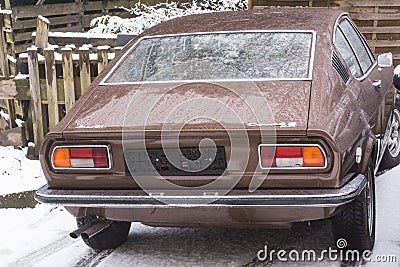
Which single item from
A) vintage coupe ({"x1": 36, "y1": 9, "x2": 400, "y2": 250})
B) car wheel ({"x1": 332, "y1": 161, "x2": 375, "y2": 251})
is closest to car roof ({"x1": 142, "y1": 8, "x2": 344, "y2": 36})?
vintage coupe ({"x1": 36, "y1": 9, "x2": 400, "y2": 250})

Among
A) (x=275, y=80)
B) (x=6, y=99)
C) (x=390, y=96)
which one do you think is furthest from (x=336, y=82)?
(x=6, y=99)

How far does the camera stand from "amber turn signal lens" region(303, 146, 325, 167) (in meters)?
3.18

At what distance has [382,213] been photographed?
15.3 ft

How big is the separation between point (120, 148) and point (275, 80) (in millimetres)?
1073

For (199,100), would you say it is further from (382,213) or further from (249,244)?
(382,213)

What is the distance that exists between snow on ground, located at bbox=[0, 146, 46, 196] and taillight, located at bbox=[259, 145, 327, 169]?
3.50 m

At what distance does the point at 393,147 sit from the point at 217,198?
2.88 meters

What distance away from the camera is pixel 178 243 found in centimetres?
436

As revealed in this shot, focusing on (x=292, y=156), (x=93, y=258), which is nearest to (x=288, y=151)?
(x=292, y=156)

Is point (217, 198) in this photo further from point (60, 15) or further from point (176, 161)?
point (60, 15)

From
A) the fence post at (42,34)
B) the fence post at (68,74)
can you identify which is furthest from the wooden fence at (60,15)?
the fence post at (68,74)

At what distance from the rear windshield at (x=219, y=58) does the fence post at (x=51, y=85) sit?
2.58 meters

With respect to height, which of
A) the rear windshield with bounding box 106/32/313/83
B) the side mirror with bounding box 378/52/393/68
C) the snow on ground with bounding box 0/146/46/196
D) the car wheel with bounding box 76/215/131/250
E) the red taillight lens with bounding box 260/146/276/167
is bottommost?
the snow on ground with bounding box 0/146/46/196

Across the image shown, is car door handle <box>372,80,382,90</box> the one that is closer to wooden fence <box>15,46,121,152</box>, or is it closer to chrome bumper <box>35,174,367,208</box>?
chrome bumper <box>35,174,367,208</box>
